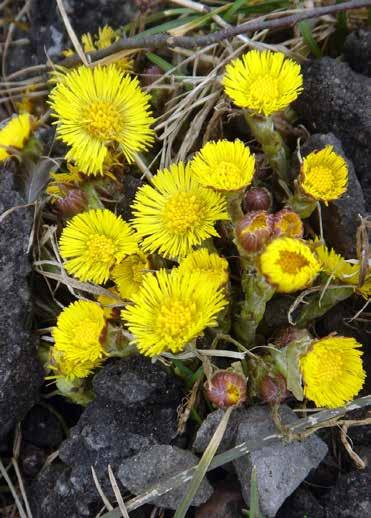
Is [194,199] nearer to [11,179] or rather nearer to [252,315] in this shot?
[252,315]

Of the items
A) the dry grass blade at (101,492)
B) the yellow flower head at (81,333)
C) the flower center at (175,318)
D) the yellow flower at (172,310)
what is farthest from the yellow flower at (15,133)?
the dry grass blade at (101,492)

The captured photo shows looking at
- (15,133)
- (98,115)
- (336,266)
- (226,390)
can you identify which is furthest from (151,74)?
(226,390)

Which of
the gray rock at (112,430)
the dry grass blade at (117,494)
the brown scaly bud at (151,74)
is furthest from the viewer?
the brown scaly bud at (151,74)

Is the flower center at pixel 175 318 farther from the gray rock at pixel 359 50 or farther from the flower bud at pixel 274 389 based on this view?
the gray rock at pixel 359 50

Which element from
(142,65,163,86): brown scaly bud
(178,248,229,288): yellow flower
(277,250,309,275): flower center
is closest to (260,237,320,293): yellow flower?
(277,250,309,275): flower center

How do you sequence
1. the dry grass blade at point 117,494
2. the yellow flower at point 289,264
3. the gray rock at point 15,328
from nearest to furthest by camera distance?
1. the yellow flower at point 289,264
2. the dry grass blade at point 117,494
3. the gray rock at point 15,328

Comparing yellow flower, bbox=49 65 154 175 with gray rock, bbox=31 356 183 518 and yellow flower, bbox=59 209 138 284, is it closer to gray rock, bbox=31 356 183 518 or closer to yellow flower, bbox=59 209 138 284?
yellow flower, bbox=59 209 138 284

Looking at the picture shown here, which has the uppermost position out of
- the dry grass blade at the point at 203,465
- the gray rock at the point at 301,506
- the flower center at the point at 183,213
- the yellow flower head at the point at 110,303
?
the flower center at the point at 183,213
